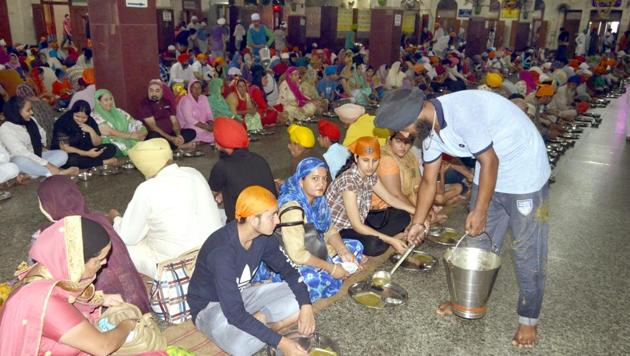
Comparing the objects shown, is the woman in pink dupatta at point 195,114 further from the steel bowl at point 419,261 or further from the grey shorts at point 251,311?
the grey shorts at point 251,311

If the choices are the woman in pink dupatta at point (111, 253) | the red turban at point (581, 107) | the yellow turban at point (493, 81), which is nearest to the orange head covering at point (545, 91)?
the yellow turban at point (493, 81)

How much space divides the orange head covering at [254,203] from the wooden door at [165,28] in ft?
48.4

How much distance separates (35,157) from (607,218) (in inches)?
216

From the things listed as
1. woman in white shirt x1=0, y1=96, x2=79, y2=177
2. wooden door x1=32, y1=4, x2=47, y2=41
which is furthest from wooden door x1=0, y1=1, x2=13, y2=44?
woman in white shirt x1=0, y1=96, x2=79, y2=177

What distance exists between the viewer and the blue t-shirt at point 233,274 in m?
2.21

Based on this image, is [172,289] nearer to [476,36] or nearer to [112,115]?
[112,115]

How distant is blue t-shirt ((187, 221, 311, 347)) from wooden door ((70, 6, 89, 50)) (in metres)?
15.7

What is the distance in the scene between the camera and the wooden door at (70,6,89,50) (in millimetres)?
15719

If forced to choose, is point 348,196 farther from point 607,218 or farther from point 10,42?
point 10,42

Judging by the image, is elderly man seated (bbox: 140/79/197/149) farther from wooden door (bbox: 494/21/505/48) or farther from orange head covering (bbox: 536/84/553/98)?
wooden door (bbox: 494/21/505/48)

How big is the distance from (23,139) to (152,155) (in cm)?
272

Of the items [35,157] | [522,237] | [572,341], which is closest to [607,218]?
[572,341]

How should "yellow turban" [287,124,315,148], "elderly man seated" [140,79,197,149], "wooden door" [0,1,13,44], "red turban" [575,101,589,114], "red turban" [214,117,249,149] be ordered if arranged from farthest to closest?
"wooden door" [0,1,13,44] < "red turban" [575,101,589,114] < "elderly man seated" [140,79,197,149] < "yellow turban" [287,124,315,148] < "red turban" [214,117,249,149]

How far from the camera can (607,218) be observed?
4.66 meters
